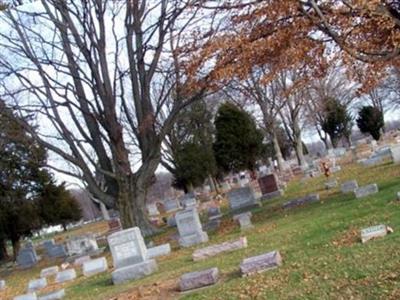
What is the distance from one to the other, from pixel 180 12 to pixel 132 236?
940 centimetres

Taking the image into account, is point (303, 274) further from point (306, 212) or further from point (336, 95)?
point (336, 95)

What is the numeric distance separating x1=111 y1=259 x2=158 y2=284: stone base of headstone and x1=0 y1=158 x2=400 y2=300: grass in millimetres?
253

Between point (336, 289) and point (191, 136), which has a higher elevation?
point (191, 136)

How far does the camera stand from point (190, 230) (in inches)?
571

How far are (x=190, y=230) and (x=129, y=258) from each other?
9.67 feet

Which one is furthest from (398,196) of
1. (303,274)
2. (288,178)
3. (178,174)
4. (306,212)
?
(178,174)

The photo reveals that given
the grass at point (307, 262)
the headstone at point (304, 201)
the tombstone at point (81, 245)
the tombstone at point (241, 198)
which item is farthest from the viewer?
the tombstone at point (81, 245)

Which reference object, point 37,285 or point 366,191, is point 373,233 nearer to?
point 366,191

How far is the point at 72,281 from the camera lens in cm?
1421

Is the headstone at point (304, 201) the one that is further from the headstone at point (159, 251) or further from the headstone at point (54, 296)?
the headstone at point (54, 296)

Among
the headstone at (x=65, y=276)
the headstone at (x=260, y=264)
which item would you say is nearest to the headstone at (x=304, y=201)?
the headstone at (x=65, y=276)

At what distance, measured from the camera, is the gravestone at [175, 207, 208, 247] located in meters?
14.3

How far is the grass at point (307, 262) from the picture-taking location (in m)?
6.07

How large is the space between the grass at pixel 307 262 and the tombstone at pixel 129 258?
0.34 meters
